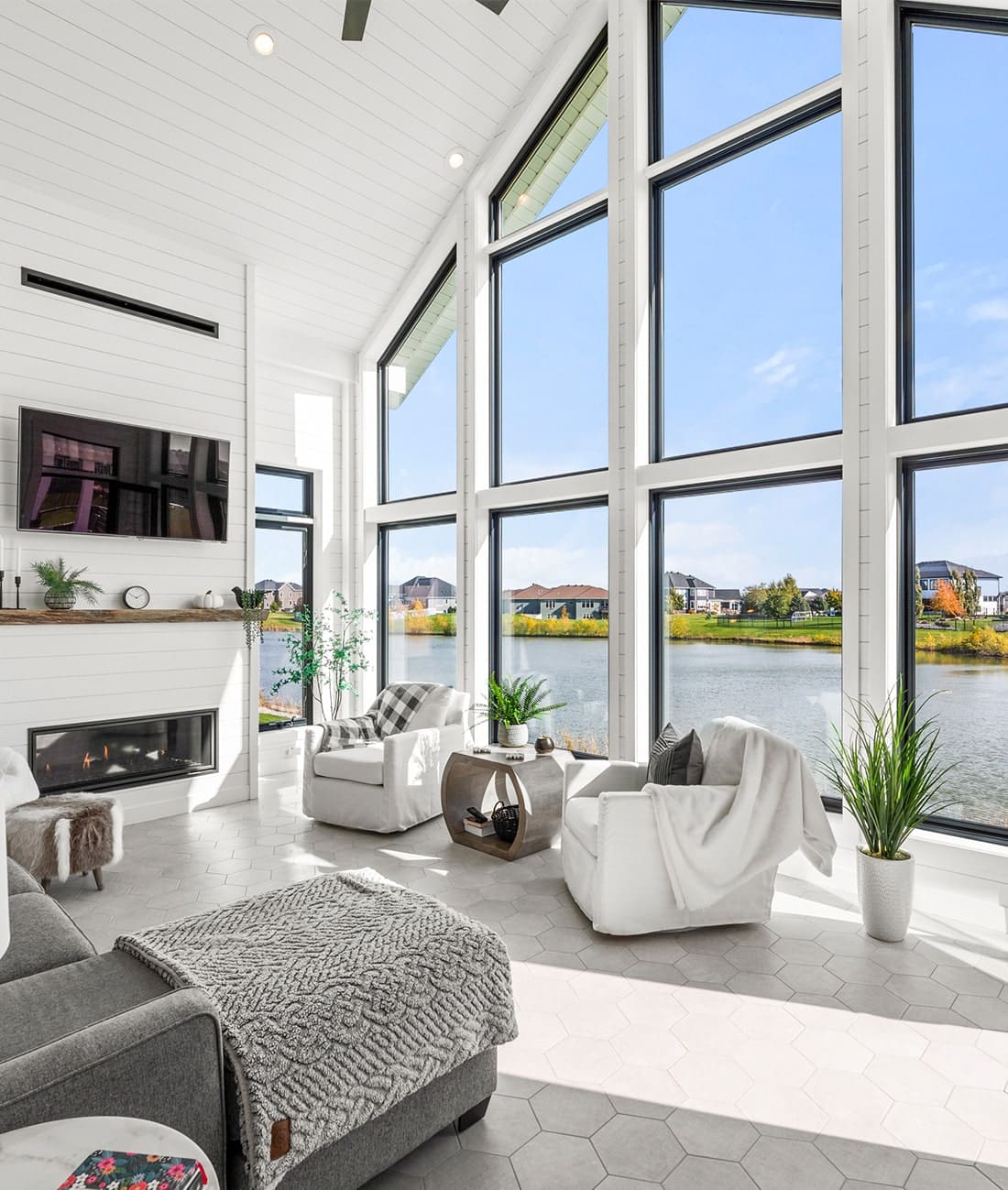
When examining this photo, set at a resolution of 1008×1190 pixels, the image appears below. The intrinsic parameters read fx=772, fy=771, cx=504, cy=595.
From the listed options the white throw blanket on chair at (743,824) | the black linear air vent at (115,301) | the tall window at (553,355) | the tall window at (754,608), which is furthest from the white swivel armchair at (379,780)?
the black linear air vent at (115,301)

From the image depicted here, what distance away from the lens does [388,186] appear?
17.2ft

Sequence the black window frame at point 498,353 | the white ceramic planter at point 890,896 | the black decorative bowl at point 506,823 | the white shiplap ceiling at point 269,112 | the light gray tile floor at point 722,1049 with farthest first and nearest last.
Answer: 1. the black window frame at point 498,353
2. the black decorative bowl at point 506,823
3. the white shiplap ceiling at point 269,112
4. the white ceramic planter at point 890,896
5. the light gray tile floor at point 722,1049

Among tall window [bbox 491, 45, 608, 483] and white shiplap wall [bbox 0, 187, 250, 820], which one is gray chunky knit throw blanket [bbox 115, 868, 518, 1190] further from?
tall window [bbox 491, 45, 608, 483]

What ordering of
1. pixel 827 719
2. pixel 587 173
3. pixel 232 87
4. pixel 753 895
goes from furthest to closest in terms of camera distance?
pixel 587 173 < pixel 232 87 < pixel 827 719 < pixel 753 895

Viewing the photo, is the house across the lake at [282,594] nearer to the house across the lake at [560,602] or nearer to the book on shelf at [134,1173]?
the house across the lake at [560,602]

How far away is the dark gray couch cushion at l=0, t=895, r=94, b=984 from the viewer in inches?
74.6

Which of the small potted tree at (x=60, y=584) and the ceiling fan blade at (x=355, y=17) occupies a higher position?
the ceiling fan blade at (x=355, y=17)

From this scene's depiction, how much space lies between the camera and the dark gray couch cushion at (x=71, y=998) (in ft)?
4.75

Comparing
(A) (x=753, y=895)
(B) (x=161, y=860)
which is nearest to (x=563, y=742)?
(A) (x=753, y=895)

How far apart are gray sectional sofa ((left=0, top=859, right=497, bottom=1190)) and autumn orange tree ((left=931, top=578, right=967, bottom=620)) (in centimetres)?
278

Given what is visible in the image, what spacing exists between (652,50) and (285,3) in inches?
83.2

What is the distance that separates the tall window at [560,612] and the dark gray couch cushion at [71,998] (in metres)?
3.39

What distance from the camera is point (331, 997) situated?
1.62m

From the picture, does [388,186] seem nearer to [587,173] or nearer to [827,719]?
[587,173]
